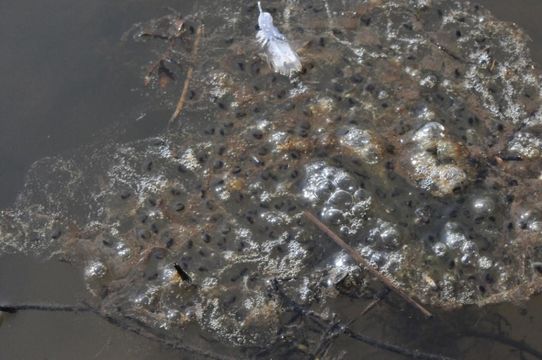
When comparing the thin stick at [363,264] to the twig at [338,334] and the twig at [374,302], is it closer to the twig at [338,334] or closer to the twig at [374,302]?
the twig at [374,302]

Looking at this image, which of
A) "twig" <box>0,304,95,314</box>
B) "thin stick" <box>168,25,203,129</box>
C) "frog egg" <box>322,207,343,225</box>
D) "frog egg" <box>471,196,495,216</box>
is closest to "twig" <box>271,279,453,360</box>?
"frog egg" <box>322,207,343,225</box>

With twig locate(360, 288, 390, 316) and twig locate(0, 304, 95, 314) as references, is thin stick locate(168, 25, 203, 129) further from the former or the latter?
twig locate(360, 288, 390, 316)

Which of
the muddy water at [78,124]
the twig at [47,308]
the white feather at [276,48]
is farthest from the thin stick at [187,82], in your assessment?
the twig at [47,308]

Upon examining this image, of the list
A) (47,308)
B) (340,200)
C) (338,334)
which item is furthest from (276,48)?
(47,308)

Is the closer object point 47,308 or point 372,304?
point 372,304

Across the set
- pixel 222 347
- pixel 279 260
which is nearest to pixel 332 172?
pixel 279 260

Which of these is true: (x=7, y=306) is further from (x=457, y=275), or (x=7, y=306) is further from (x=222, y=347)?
(x=457, y=275)

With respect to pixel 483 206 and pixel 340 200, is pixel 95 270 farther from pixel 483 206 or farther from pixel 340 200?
pixel 483 206
